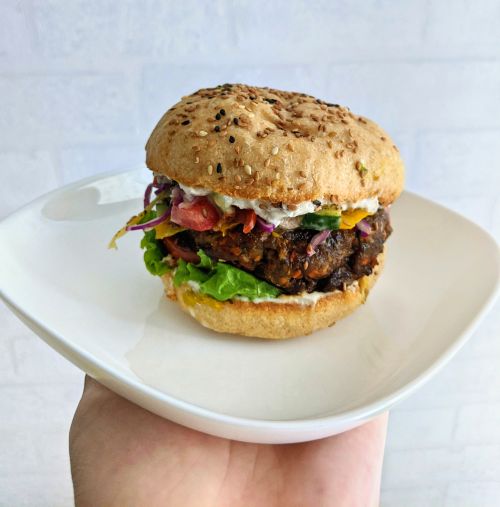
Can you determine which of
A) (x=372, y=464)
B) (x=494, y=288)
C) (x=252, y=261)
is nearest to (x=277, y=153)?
(x=252, y=261)

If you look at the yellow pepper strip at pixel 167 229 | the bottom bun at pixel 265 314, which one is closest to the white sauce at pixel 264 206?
the yellow pepper strip at pixel 167 229

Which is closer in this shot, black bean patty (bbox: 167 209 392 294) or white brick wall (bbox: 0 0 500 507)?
black bean patty (bbox: 167 209 392 294)

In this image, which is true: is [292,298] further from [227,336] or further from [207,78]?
[207,78]

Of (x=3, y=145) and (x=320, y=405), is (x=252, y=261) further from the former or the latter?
(x=3, y=145)

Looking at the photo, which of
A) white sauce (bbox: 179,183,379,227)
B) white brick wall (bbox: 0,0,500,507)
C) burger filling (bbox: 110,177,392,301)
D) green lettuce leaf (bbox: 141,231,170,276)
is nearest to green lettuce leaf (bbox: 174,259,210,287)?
burger filling (bbox: 110,177,392,301)

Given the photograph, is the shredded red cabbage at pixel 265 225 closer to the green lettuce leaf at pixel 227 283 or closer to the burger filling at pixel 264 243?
Result: the burger filling at pixel 264 243

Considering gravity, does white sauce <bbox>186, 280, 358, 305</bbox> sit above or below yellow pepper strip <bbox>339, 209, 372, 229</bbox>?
below

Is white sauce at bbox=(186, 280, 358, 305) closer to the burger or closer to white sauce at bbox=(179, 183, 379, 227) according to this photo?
the burger
